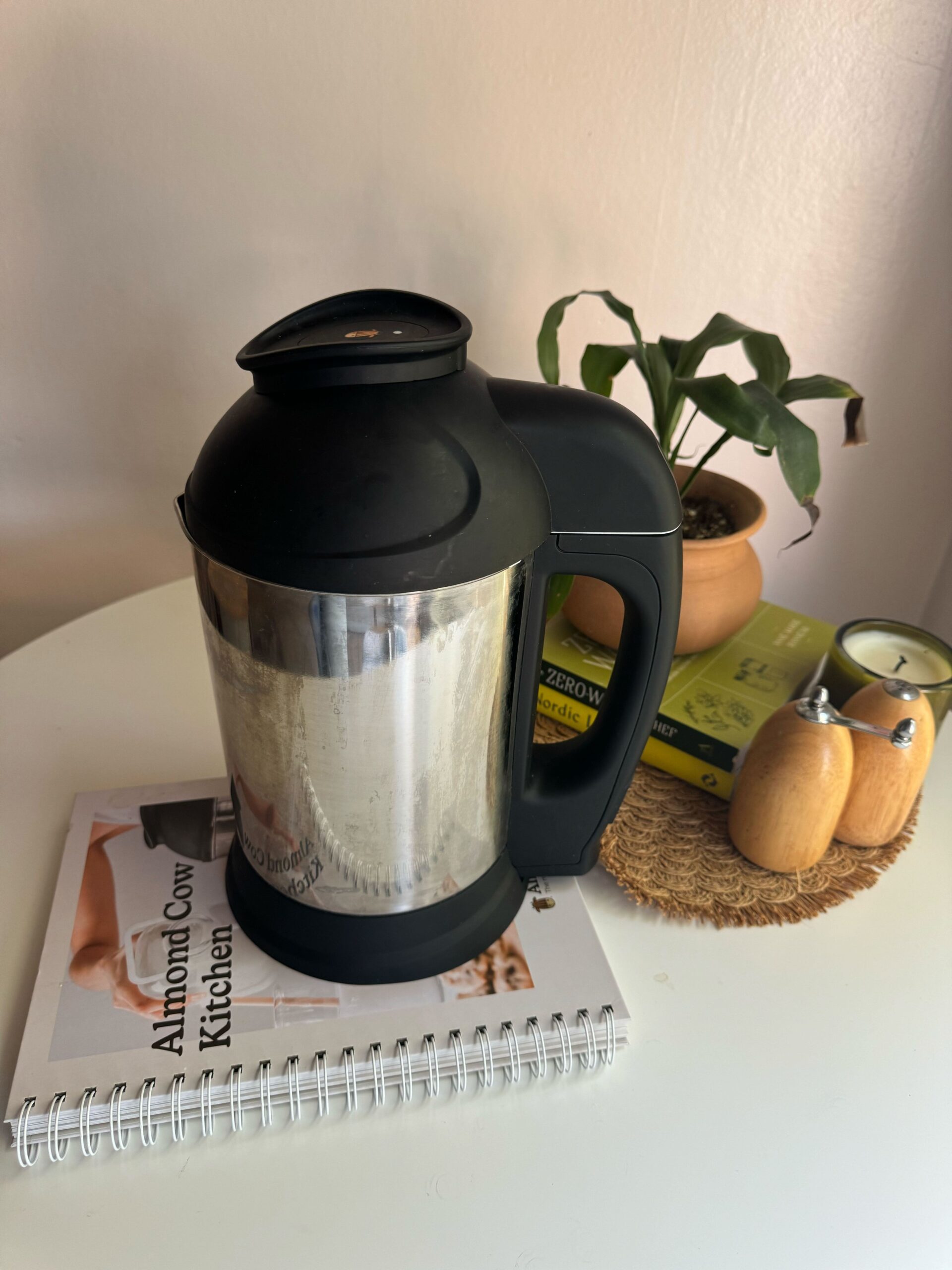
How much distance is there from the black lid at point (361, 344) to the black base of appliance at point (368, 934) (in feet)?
1.03

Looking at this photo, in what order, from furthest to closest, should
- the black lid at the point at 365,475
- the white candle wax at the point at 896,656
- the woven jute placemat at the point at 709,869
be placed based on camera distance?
the white candle wax at the point at 896,656 < the woven jute placemat at the point at 709,869 < the black lid at the point at 365,475

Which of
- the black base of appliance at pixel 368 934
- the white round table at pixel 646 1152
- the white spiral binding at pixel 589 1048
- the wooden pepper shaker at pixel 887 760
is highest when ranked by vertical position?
the wooden pepper shaker at pixel 887 760

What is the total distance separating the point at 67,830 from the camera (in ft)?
2.07

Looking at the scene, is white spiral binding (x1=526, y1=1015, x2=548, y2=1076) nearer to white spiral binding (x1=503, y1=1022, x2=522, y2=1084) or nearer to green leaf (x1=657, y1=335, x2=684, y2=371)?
white spiral binding (x1=503, y1=1022, x2=522, y2=1084)

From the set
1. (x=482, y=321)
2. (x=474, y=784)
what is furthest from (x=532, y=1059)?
(x=482, y=321)

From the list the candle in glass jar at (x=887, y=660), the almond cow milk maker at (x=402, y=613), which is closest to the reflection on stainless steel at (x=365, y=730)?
the almond cow milk maker at (x=402, y=613)

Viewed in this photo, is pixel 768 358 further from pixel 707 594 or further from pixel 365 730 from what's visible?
pixel 365 730

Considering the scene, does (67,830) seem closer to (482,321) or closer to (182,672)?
(182,672)

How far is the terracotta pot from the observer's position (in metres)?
0.74

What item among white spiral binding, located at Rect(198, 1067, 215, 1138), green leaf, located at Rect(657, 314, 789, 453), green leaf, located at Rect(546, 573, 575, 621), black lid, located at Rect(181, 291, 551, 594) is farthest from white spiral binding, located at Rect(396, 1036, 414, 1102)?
green leaf, located at Rect(657, 314, 789, 453)

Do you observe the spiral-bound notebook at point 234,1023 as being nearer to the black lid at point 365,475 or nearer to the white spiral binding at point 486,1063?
the white spiral binding at point 486,1063

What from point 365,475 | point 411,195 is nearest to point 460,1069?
point 365,475

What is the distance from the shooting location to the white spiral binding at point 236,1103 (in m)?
0.46

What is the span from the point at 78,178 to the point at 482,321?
42 centimetres
